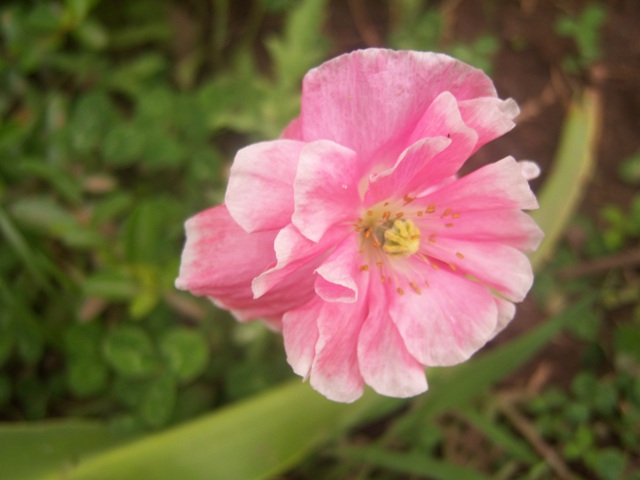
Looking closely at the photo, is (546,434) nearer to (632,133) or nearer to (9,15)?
(632,133)

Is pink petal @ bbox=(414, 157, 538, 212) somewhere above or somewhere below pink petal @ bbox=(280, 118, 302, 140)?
below

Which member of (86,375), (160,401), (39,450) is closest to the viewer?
(39,450)

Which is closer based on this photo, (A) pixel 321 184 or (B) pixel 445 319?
(A) pixel 321 184

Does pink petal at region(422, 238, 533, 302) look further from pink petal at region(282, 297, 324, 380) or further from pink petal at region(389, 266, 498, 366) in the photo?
pink petal at region(282, 297, 324, 380)

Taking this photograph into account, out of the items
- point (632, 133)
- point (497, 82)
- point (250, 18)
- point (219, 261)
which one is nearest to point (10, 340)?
point (219, 261)

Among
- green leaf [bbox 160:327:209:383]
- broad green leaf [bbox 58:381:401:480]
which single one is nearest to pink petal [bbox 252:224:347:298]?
broad green leaf [bbox 58:381:401:480]

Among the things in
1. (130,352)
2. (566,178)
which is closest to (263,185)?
(130,352)

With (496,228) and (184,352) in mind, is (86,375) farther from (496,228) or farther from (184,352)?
(496,228)
